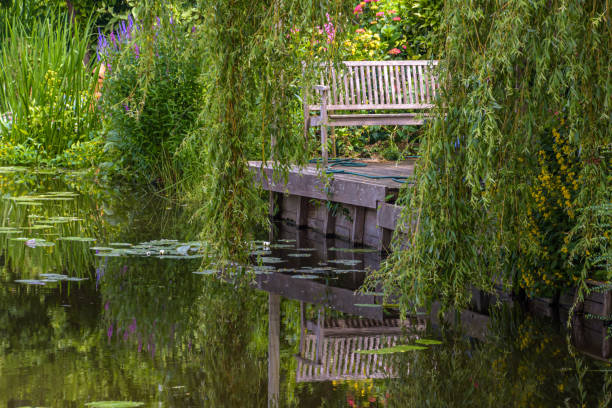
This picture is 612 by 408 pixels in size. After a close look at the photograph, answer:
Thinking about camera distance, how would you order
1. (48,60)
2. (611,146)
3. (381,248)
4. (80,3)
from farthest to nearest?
(80,3), (48,60), (381,248), (611,146)

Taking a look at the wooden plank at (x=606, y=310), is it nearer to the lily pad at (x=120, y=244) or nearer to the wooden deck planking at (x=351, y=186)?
the wooden deck planking at (x=351, y=186)

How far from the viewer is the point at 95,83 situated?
49.8ft

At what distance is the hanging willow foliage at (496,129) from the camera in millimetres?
3936

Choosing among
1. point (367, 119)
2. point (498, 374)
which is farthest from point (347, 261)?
point (498, 374)

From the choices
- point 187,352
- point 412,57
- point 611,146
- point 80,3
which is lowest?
point 187,352

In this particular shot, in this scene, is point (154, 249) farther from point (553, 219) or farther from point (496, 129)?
point (496, 129)

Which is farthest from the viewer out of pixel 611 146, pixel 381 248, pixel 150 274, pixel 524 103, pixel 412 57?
pixel 412 57

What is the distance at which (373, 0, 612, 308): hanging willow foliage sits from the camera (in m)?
3.94

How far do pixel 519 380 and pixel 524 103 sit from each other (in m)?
1.31

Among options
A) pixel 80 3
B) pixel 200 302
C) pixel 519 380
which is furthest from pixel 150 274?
pixel 80 3

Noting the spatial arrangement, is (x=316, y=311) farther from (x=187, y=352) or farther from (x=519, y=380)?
(x=519, y=380)

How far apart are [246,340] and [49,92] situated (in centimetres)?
1068

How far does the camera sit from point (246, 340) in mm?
5098

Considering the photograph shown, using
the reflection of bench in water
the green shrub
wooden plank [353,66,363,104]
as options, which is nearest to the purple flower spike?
the reflection of bench in water
